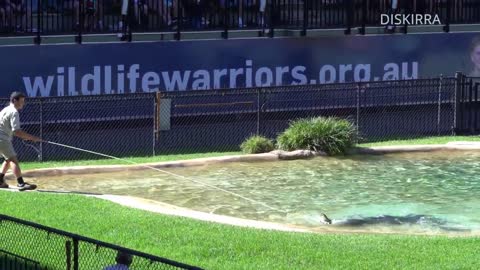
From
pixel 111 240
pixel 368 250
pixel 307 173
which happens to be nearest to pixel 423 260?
pixel 368 250

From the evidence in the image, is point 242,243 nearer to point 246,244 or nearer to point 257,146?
point 246,244

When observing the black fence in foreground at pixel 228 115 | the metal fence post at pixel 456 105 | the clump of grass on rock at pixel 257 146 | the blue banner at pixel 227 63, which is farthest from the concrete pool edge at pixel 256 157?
the blue banner at pixel 227 63

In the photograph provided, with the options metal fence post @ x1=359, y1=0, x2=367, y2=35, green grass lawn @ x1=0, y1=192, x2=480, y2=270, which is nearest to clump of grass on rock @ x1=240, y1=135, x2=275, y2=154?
green grass lawn @ x1=0, y1=192, x2=480, y2=270

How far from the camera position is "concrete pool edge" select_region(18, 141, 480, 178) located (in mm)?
16797

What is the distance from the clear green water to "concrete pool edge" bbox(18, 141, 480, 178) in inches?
6.3

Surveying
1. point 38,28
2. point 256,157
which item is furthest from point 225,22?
point 256,157

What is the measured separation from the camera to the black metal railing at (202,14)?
69.7ft

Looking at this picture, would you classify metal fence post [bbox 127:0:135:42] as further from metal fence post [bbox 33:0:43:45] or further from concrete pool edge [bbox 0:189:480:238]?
concrete pool edge [bbox 0:189:480:238]

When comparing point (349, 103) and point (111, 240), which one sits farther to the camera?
point (349, 103)

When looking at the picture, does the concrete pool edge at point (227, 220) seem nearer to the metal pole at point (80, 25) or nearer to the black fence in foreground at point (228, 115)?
the black fence in foreground at point (228, 115)

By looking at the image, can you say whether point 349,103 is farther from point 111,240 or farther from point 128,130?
point 111,240

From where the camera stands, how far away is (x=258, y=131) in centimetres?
2055

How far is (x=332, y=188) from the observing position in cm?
1623

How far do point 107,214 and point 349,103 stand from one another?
430 inches
